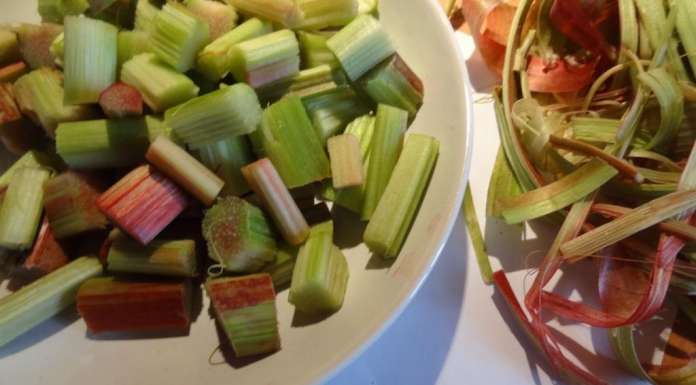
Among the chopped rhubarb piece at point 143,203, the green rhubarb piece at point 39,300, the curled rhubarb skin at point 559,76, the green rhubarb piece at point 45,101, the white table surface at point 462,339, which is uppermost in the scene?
the green rhubarb piece at point 45,101

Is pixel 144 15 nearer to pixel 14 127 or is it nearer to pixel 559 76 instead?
pixel 14 127

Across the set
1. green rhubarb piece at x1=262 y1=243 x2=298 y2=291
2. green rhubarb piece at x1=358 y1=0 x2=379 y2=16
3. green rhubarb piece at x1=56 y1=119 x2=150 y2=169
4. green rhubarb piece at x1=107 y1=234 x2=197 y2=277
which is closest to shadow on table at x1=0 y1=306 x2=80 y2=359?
green rhubarb piece at x1=107 y1=234 x2=197 y2=277

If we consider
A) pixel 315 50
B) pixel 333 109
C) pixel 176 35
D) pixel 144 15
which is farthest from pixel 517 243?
pixel 144 15

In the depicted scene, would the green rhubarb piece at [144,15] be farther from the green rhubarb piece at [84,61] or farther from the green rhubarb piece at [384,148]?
the green rhubarb piece at [384,148]

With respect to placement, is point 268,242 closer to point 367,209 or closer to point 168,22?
point 367,209

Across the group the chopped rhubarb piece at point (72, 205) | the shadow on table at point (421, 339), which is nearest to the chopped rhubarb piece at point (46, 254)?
the chopped rhubarb piece at point (72, 205)

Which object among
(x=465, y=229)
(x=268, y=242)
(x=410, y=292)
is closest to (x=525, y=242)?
(x=465, y=229)
